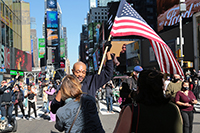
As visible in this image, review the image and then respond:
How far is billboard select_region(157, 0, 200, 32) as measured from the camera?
32656mm

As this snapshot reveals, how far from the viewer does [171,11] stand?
38.3 m

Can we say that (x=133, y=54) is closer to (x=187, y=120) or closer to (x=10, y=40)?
(x=10, y=40)

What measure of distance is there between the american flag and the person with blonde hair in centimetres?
390

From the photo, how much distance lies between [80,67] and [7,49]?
1505 inches

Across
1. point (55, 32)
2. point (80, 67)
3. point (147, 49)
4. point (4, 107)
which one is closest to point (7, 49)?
point (147, 49)

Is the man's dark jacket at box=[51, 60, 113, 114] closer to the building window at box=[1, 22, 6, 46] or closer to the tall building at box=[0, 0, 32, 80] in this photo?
the tall building at box=[0, 0, 32, 80]

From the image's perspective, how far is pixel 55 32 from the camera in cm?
13250

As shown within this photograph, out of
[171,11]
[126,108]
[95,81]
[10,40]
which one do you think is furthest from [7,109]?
[10,40]

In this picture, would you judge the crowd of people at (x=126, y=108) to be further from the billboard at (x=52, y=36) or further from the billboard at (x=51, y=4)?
the billboard at (x=51, y=4)

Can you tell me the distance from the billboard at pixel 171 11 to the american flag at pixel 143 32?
27.5 meters

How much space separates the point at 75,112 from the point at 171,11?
126 ft

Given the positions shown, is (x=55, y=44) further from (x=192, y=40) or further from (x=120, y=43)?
(x=192, y=40)

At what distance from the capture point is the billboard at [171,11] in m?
32.7

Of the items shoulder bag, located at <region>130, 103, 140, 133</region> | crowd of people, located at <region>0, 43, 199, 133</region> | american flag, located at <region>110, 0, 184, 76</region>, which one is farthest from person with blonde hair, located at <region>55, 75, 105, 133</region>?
american flag, located at <region>110, 0, 184, 76</region>
